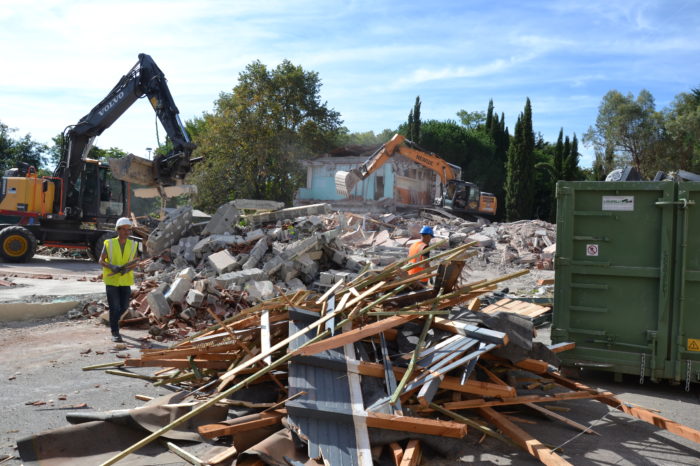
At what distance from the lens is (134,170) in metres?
14.3

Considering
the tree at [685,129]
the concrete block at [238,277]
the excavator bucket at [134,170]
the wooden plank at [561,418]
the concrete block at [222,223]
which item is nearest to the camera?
the wooden plank at [561,418]

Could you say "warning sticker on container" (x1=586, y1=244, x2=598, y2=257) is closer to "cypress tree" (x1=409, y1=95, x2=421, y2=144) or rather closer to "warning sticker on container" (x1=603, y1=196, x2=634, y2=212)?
"warning sticker on container" (x1=603, y1=196, x2=634, y2=212)

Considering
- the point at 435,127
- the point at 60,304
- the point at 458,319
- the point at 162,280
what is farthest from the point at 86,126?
the point at 435,127

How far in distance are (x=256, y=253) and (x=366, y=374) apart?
8.07m

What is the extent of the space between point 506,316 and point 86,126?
605 inches

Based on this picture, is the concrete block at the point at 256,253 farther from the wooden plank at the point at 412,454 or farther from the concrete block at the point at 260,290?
the wooden plank at the point at 412,454

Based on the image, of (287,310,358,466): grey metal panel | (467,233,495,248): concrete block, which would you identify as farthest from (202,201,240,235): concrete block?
(287,310,358,466): grey metal panel

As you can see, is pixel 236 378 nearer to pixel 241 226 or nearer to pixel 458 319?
pixel 458 319

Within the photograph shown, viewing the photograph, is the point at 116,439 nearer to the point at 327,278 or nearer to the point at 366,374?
the point at 366,374

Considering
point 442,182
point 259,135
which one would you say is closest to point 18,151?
point 259,135

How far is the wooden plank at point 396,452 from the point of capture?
384 cm

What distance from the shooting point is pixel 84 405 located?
17.1 feet

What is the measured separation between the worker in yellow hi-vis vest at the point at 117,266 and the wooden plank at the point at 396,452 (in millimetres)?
5310

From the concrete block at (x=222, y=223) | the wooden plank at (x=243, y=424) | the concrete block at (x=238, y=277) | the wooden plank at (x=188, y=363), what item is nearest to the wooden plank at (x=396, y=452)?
the wooden plank at (x=243, y=424)
